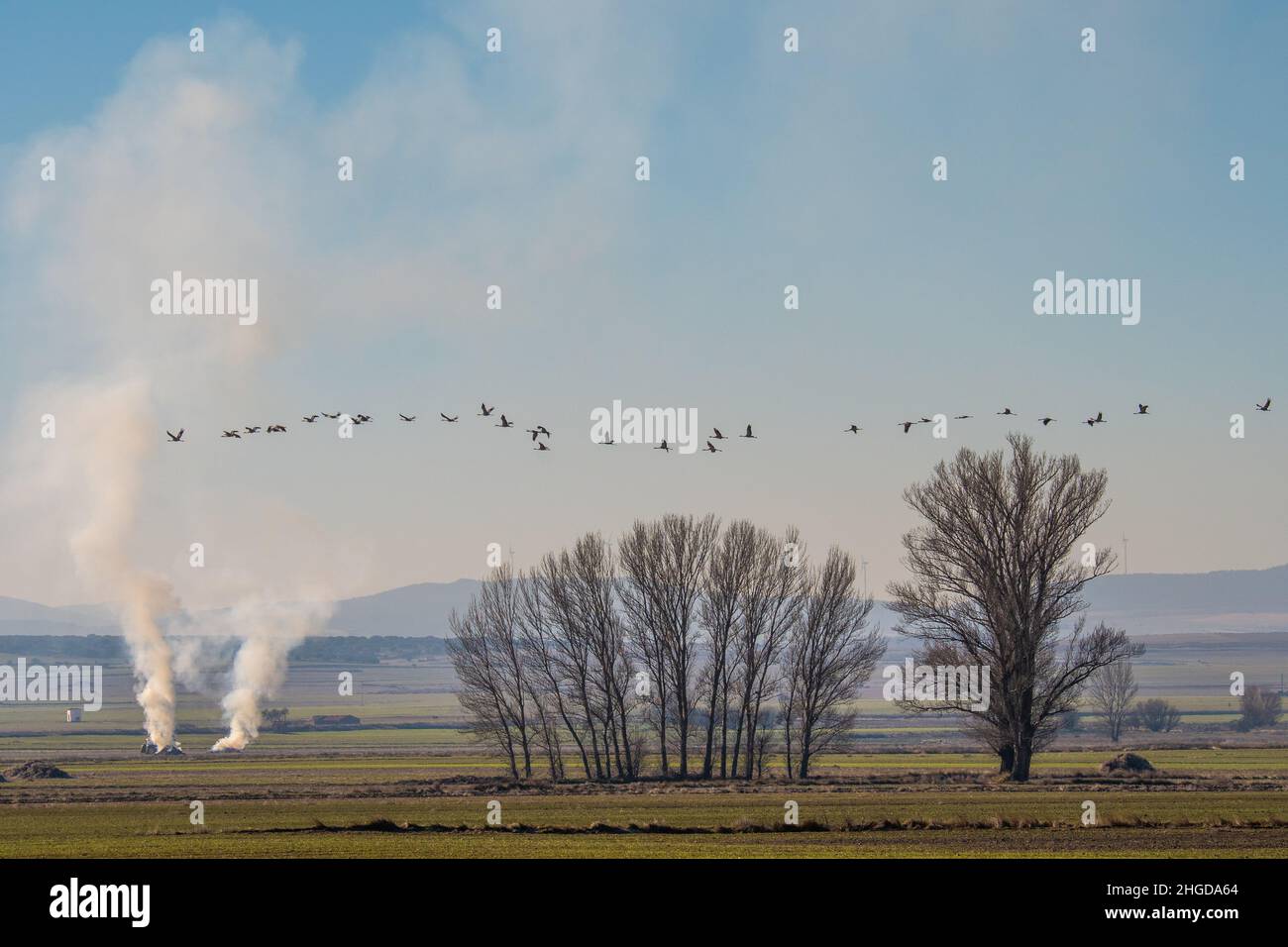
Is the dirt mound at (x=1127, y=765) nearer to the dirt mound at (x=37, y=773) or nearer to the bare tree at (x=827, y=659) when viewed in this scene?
the bare tree at (x=827, y=659)

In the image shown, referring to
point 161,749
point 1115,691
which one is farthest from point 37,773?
point 1115,691

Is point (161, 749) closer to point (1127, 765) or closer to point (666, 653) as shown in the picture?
point (666, 653)

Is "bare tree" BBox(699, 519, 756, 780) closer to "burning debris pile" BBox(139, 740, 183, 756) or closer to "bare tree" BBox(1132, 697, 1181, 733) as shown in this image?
"burning debris pile" BBox(139, 740, 183, 756)

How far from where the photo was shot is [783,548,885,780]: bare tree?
249 ft

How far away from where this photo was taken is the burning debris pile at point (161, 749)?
116 metres

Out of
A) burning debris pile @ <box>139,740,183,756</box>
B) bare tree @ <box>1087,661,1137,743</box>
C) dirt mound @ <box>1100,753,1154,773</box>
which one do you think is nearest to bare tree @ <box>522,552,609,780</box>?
dirt mound @ <box>1100,753,1154,773</box>

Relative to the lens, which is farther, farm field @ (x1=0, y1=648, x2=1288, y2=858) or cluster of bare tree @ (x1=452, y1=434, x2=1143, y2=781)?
cluster of bare tree @ (x1=452, y1=434, x2=1143, y2=781)

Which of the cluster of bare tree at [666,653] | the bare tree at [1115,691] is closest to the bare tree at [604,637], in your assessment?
the cluster of bare tree at [666,653]

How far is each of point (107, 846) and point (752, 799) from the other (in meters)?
25.3

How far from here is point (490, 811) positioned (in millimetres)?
45562

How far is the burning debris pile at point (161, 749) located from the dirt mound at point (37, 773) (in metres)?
32.4

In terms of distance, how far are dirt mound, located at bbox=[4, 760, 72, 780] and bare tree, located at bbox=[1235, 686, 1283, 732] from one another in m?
125

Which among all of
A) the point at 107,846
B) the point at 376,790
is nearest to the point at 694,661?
the point at 376,790
